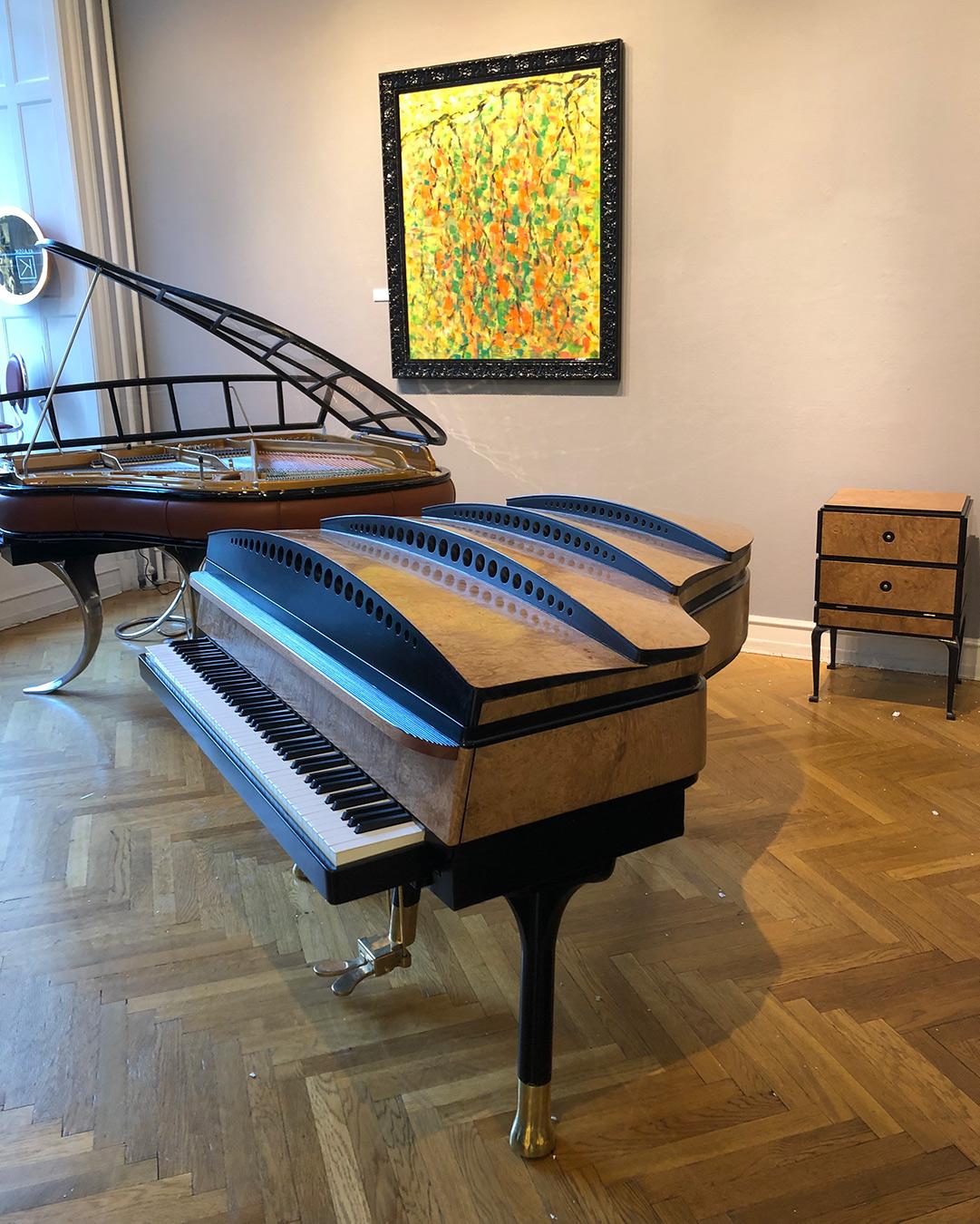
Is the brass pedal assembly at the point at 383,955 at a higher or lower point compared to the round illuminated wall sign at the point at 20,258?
lower

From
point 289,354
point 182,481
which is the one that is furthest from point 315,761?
point 289,354

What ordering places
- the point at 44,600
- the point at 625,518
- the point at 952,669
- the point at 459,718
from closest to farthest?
the point at 459,718
the point at 625,518
the point at 952,669
the point at 44,600

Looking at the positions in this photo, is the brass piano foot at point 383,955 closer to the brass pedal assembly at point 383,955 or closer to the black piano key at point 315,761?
the brass pedal assembly at point 383,955

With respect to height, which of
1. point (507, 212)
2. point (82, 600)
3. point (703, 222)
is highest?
point (507, 212)

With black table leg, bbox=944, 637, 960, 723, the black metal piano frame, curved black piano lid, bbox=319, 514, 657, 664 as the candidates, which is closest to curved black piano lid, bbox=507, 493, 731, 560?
curved black piano lid, bbox=319, 514, 657, 664

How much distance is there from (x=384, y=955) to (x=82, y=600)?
89.5 inches

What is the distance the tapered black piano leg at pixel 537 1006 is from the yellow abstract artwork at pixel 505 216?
3.32 meters

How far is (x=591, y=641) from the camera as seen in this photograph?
1.43 m

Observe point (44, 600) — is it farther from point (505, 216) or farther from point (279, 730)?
point (279, 730)

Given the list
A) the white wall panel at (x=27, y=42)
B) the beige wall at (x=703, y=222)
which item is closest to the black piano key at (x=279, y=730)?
the beige wall at (x=703, y=222)

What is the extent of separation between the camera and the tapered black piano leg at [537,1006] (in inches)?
59.4

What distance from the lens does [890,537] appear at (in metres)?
3.56

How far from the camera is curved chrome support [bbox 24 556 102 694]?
3.65 meters

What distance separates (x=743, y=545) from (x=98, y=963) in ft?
5.59
